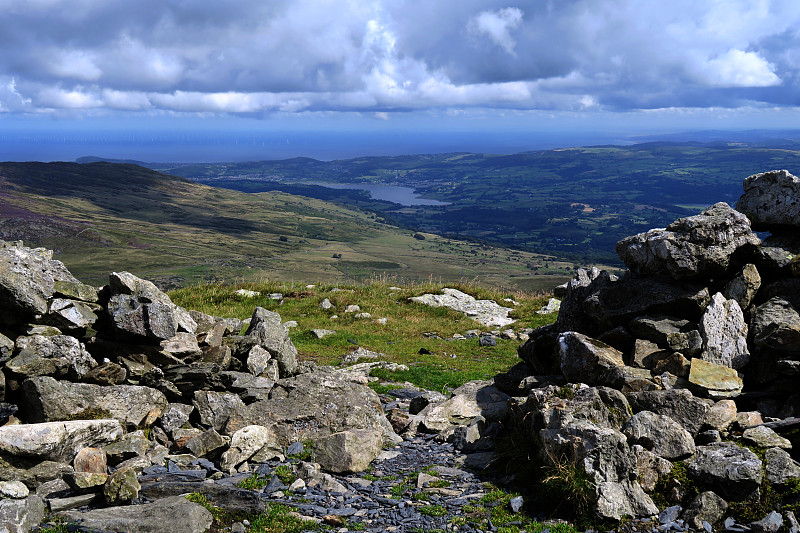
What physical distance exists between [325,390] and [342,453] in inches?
152

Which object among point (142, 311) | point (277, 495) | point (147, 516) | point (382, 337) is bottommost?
point (382, 337)

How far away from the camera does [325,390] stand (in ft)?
59.6

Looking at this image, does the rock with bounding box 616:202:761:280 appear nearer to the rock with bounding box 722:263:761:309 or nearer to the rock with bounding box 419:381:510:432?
the rock with bounding box 722:263:761:309

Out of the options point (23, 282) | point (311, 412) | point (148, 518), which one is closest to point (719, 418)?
point (311, 412)

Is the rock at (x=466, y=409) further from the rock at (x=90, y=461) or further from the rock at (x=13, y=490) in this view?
the rock at (x=13, y=490)

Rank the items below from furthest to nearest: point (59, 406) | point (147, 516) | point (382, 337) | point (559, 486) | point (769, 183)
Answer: point (382, 337) < point (769, 183) < point (59, 406) < point (559, 486) < point (147, 516)

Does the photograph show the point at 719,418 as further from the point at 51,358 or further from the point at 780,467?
the point at 51,358

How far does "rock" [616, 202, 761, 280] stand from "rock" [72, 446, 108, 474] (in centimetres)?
1647

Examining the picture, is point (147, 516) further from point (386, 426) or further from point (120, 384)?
point (386, 426)

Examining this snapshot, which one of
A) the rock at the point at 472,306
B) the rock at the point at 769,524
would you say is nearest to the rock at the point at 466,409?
the rock at the point at 769,524

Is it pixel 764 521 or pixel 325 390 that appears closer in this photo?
pixel 764 521

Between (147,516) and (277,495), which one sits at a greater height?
(147,516)

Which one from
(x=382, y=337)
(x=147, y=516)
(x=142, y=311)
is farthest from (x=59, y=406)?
(x=382, y=337)

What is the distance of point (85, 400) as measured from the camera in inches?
587
